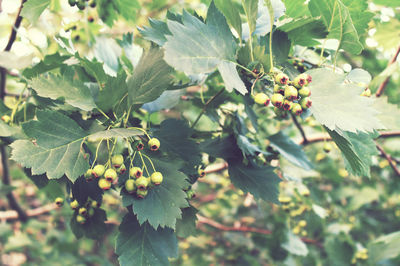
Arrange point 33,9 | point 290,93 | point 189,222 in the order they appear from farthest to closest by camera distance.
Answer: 1. point 33,9
2. point 189,222
3. point 290,93

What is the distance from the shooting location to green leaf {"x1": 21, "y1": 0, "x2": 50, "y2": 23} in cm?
156

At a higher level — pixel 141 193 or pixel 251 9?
pixel 251 9

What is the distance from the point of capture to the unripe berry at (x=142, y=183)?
119 cm

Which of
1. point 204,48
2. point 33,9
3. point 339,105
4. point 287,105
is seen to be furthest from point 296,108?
point 33,9

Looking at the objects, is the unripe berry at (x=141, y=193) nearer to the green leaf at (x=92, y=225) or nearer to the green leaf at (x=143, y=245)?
the green leaf at (x=143, y=245)

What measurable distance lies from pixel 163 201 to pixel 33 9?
1171 millimetres

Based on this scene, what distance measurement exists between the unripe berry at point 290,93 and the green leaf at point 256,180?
1.79ft

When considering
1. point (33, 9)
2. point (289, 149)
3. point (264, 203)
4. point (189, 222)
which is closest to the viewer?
point (189, 222)

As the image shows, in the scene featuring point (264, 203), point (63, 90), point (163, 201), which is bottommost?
point (264, 203)

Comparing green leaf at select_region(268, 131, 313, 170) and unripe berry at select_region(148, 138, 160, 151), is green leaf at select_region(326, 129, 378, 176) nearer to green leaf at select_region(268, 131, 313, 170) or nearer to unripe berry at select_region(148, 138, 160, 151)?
green leaf at select_region(268, 131, 313, 170)

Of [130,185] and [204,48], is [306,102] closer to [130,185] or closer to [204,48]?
[204,48]

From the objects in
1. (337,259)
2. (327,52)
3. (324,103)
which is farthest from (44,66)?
(337,259)

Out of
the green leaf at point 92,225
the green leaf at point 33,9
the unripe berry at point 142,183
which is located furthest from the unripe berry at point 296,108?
the green leaf at point 33,9

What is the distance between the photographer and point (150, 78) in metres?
1.25
